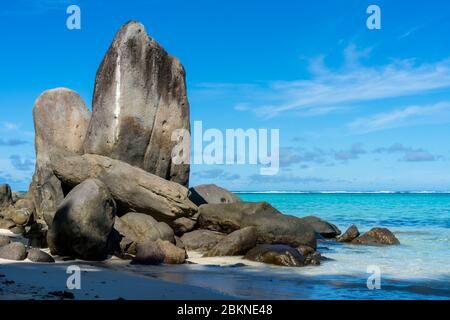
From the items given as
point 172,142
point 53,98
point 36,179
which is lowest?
point 36,179

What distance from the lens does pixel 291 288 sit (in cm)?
1175

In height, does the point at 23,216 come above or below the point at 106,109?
below

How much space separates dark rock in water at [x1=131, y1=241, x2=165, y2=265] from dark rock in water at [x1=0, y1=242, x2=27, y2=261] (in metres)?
2.82

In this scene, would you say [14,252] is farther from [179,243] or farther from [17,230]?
[17,230]

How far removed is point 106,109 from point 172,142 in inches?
121

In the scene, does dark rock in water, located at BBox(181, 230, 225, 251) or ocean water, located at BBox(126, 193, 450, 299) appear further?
dark rock in water, located at BBox(181, 230, 225, 251)

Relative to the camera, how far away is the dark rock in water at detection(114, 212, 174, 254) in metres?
17.2

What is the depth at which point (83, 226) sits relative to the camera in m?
14.9

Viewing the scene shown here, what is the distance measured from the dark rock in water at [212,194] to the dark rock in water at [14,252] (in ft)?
38.9

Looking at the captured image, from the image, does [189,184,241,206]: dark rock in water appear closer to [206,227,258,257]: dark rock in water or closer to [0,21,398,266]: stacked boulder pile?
[0,21,398,266]: stacked boulder pile

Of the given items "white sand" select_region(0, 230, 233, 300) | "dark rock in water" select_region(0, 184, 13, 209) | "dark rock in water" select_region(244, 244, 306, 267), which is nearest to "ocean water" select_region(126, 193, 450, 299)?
"dark rock in water" select_region(244, 244, 306, 267)

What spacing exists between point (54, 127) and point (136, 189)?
6.94 meters
